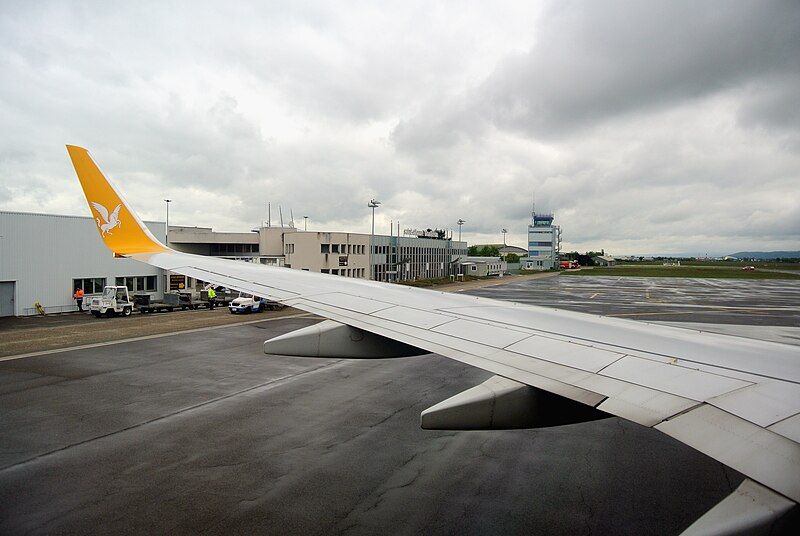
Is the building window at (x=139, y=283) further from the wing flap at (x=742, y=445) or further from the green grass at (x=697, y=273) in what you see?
the green grass at (x=697, y=273)

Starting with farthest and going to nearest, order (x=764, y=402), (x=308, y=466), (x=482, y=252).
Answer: (x=482, y=252)
(x=308, y=466)
(x=764, y=402)

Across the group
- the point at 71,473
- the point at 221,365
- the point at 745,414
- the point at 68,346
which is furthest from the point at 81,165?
the point at 68,346

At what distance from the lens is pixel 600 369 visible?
13.0 feet

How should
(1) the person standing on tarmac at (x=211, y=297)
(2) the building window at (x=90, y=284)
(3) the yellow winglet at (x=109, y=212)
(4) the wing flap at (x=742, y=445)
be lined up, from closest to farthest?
1. (4) the wing flap at (x=742, y=445)
2. (3) the yellow winglet at (x=109, y=212)
3. (2) the building window at (x=90, y=284)
4. (1) the person standing on tarmac at (x=211, y=297)

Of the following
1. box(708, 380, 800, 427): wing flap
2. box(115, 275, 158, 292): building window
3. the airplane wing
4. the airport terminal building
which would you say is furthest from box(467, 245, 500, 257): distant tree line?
box(708, 380, 800, 427): wing flap

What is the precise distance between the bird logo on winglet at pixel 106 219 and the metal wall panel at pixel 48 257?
25494 millimetres

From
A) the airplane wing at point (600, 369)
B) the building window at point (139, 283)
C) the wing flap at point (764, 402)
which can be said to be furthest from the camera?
the building window at point (139, 283)

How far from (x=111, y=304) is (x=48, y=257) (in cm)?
630

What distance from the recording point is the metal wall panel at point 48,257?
89.8ft

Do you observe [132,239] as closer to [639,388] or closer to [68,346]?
[639,388]

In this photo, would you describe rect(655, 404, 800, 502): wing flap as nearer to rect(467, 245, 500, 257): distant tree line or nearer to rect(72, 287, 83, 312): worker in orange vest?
rect(72, 287, 83, 312): worker in orange vest

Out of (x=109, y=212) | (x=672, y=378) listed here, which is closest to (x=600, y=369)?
(x=672, y=378)

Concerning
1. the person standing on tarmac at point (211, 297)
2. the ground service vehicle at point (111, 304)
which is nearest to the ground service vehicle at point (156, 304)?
the ground service vehicle at point (111, 304)

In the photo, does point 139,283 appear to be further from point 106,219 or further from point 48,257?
point 106,219
